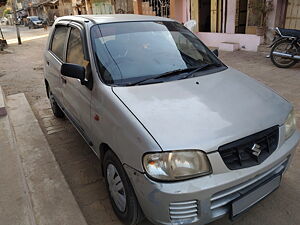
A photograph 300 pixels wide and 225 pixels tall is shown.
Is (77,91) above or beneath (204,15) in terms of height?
beneath

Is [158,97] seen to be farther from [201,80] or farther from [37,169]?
[37,169]

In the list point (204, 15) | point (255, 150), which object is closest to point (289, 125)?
point (255, 150)

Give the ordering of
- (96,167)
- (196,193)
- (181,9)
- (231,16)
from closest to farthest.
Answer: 1. (196,193)
2. (96,167)
3. (231,16)
4. (181,9)

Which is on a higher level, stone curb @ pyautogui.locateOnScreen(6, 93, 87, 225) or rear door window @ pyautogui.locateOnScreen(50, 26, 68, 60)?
rear door window @ pyautogui.locateOnScreen(50, 26, 68, 60)

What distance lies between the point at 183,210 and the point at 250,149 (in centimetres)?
64

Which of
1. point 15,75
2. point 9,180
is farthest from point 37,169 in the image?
point 15,75

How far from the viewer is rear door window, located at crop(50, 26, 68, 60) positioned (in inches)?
142

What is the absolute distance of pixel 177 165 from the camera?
5.82 ft

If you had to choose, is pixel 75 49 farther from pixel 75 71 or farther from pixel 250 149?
pixel 250 149

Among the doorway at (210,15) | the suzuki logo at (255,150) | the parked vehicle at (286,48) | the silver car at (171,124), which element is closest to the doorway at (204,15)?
the doorway at (210,15)

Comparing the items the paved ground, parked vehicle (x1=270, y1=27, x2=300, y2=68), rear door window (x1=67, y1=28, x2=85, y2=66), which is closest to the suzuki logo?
the paved ground

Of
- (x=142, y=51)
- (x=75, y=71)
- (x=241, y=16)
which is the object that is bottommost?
(x=241, y=16)

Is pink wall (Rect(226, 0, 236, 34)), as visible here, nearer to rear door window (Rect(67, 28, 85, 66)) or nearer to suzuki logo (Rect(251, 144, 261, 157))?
rear door window (Rect(67, 28, 85, 66))

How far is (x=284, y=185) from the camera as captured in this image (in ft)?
9.04
